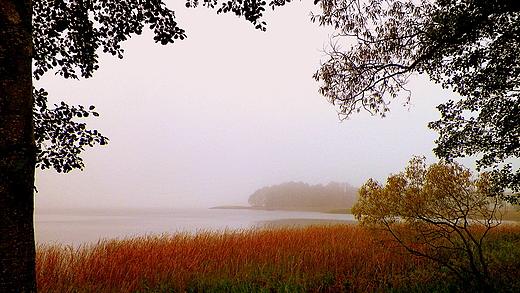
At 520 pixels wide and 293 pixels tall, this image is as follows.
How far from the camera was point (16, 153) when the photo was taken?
2.20 metres

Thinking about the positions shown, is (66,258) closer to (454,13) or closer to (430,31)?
(430,31)

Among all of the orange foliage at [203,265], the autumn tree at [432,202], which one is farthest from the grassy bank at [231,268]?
the autumn tree at [432,202]

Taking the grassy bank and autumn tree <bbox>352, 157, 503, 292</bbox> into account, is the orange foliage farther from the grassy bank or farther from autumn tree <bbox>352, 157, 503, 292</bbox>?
autumn tree <bbox>352, 157, 503, 292</bbox>

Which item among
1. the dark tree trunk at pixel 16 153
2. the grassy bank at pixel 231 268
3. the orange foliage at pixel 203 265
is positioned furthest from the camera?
the orange foliage at pixel 203 265

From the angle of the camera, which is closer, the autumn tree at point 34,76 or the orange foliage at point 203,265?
the autumn tree at point 34,76

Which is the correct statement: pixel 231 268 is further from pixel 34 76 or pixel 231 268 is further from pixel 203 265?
pixel 34 76

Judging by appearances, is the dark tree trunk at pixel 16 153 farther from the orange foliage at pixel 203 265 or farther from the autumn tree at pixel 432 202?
the autumn tree at pixel 432 202

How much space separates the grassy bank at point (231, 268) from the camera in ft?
20.2

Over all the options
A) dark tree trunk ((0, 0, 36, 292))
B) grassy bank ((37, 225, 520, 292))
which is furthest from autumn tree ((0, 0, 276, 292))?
grassy bank ((37, 225, 520, 292))

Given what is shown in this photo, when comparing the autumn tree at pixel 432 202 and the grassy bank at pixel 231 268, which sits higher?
the autumn tree at pixel 432 202

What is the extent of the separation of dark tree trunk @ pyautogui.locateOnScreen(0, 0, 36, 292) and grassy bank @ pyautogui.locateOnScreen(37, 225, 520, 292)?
4.11m

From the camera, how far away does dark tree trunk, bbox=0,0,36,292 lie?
2.13 meters

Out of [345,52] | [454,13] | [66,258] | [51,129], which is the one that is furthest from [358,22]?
[66,258]

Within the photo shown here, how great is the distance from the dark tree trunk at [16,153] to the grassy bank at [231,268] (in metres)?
4.11
